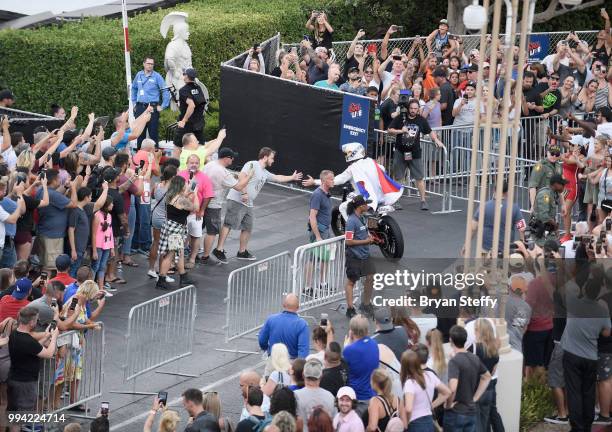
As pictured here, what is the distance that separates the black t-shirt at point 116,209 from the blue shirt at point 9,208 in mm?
1612

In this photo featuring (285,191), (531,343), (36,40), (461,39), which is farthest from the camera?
(461,39)

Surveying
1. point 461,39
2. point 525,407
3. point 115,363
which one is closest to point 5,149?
point 115,363

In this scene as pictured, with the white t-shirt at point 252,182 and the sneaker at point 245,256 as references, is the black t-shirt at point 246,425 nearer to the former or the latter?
the white t-shirt at point 252,182

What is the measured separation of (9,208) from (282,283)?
3566 millimetres

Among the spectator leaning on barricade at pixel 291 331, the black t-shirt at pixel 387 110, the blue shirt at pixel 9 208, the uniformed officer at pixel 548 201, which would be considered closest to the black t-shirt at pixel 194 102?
the black t-shirt at pixel 387 110

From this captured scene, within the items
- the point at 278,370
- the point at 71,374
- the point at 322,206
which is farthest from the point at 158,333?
the point at 322,206

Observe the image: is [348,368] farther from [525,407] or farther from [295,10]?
[295,10]

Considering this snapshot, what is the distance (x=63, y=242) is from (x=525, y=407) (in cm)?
623

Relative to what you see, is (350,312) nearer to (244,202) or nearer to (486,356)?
(244,202)

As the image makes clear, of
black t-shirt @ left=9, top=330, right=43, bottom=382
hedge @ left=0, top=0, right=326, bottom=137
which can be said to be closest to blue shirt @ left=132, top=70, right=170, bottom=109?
hedge @ left=0, top=0, right=326, bottom=137

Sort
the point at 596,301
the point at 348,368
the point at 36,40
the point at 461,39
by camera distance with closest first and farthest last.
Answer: the point at 348,368 < the point at 596,301 < the point at 36,40 < the point at 461,39

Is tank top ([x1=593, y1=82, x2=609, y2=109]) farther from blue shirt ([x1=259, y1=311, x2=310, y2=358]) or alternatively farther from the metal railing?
blue shirt ([x1=259, y1=311, x2=310, y2=358])

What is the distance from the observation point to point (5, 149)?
61.7 ft

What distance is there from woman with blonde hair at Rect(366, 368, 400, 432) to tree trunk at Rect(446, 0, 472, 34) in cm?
2010
